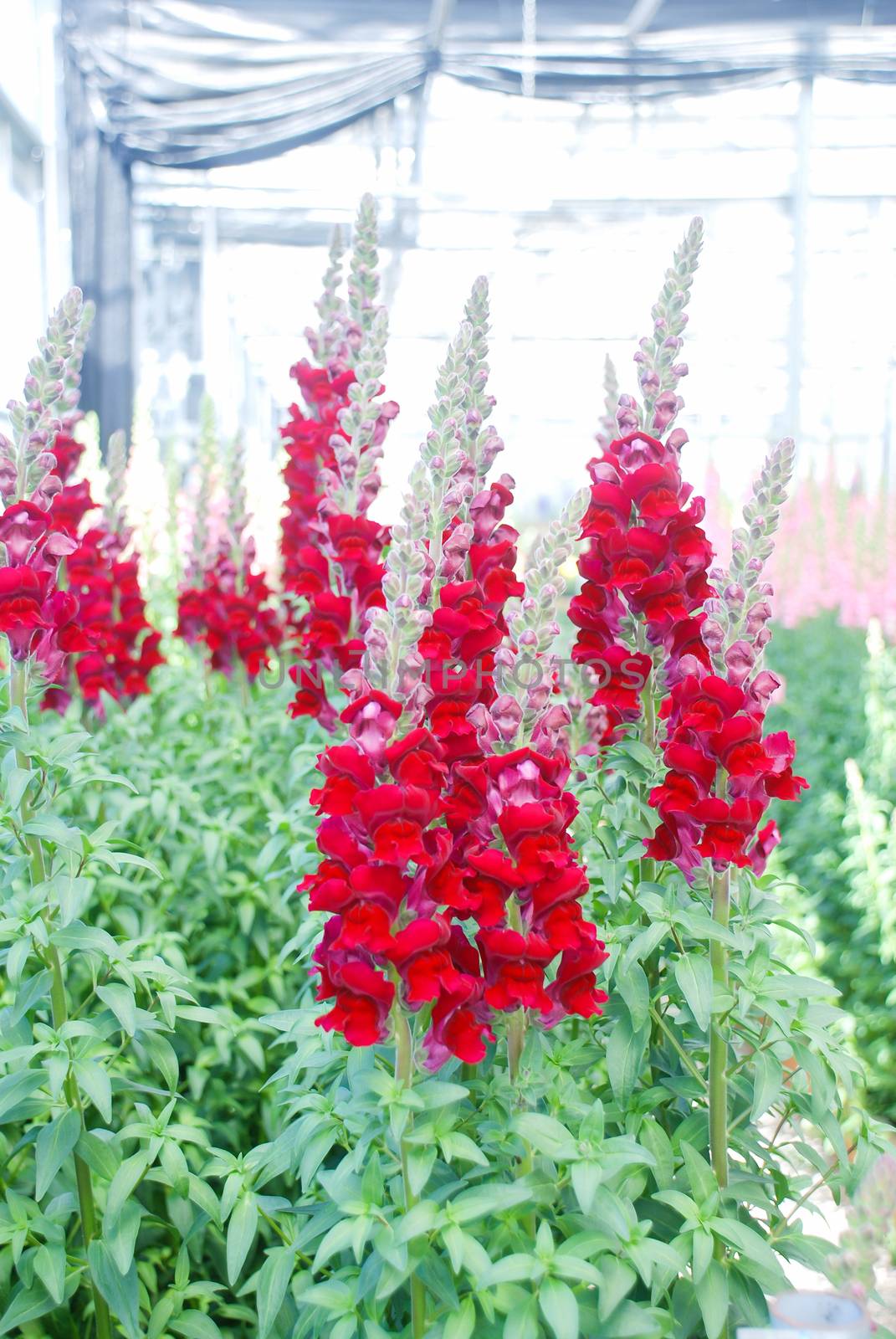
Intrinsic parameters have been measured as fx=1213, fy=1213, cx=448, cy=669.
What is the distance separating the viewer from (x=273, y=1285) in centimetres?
148

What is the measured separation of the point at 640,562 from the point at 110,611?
1.59 metres

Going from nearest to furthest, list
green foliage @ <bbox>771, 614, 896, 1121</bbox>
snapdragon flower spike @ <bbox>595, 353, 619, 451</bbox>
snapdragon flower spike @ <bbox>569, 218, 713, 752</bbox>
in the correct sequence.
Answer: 1. snapdragon flower spike @ <bbox>569, 218, 713, 752</bbox>
2. snapdragon flower spike @ <bbox>595, 353, 619, 451</bbox>
3. green foliage @ <bbox>771, 614, 896, 1121</bbox>

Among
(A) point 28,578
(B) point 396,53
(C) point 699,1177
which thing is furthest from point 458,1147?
(B) point 396,53

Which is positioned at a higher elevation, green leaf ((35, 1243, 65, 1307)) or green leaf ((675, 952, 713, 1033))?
green leaf ((675, 952, 713, 1033))

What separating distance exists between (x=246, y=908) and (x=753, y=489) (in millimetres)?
1419

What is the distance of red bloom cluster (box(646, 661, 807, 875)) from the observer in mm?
1463

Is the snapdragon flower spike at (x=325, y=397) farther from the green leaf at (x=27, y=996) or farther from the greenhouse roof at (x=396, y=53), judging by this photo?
the greenhouse roof at (x=396, y=53)

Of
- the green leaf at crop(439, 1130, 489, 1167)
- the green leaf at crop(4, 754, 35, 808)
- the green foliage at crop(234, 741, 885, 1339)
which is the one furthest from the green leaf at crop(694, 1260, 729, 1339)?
the green leaf at crop(4, 754, 35, 808)

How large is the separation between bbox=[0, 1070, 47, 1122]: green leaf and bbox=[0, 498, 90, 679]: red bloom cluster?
0.61 metres

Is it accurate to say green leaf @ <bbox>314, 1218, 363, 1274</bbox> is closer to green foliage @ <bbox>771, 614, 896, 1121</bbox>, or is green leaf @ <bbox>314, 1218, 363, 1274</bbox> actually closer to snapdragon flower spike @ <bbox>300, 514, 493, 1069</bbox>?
snapdragon flower spike @ <bbox>300, 514, 493, 1069</bbox>

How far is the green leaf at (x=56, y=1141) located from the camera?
1.55 m

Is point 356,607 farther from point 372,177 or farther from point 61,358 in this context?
point 372,177

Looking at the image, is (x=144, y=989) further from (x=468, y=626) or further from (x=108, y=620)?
(x=108, y=620)

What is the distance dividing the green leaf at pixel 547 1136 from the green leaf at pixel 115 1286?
0.62m
